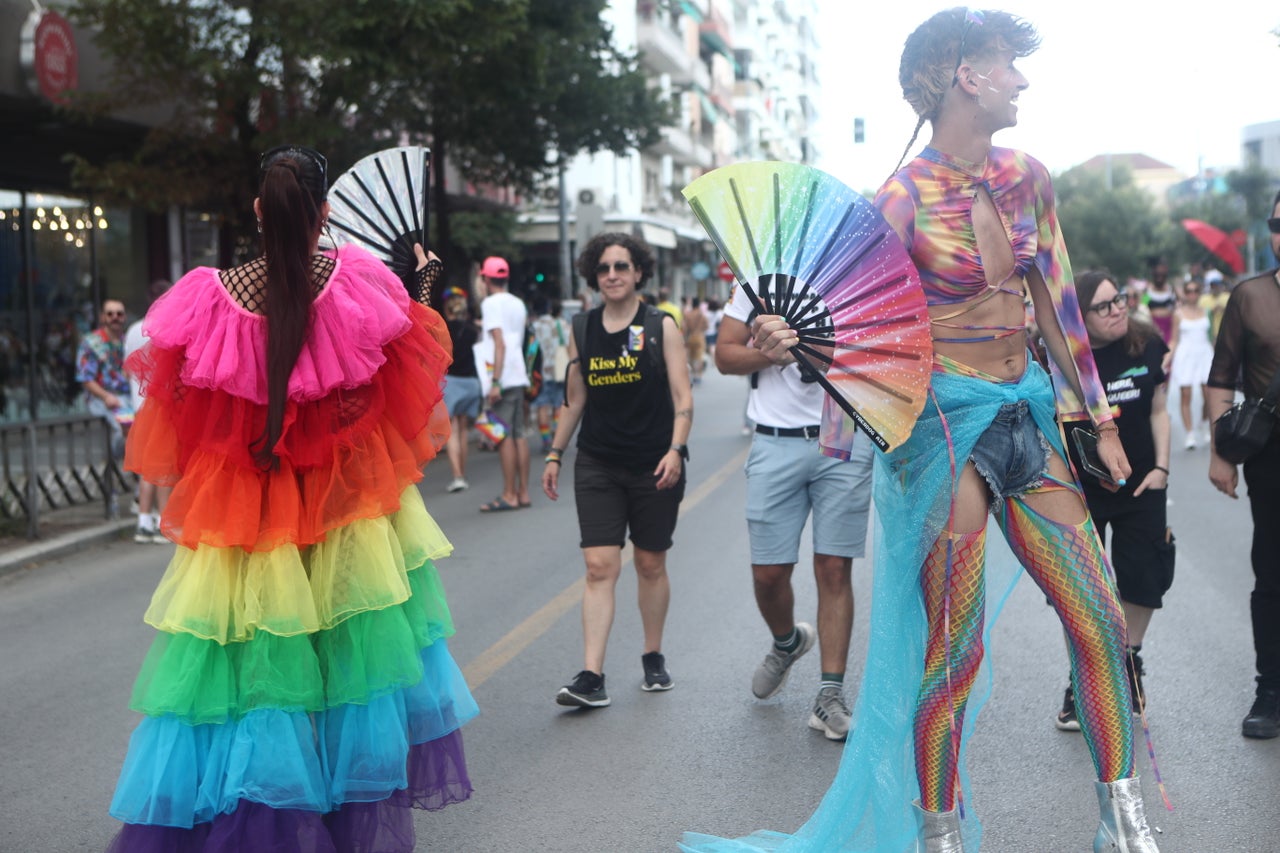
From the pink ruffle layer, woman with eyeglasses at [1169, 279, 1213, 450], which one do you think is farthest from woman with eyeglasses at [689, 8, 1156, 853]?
woman with eyeglasses at [1169, 279, 1213, 450]

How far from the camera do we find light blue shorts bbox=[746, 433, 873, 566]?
5.45 m

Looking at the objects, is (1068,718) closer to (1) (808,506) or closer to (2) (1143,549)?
(2) (1143,549)

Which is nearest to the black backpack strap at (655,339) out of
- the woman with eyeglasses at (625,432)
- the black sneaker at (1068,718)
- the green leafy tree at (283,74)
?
the woman with eyeglasses at (625,432)

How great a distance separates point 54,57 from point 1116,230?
74943 millimetres

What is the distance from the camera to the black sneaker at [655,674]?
607 cm

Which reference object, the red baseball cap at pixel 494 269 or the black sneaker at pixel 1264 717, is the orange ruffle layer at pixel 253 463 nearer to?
the black sneaker at pixel 1264 717

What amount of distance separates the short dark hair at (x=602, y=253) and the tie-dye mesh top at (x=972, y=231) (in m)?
2.47

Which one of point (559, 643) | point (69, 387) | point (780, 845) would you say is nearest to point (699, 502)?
point (559, 643)

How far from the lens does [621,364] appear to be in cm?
599

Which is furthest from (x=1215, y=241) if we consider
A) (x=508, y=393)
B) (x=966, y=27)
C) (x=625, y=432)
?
(x=966, y=27)

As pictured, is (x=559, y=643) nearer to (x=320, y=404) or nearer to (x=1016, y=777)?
(x=1016, y=777)

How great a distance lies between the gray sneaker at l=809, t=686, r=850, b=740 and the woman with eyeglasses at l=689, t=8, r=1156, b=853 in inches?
60.1

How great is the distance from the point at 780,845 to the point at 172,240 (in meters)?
20.1

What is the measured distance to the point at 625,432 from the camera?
19.6 feet
